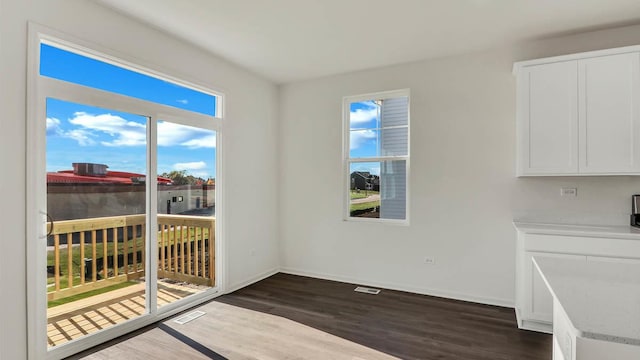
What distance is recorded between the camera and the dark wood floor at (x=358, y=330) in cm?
257

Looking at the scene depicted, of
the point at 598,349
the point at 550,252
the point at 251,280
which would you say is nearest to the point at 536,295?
the point at 550,252

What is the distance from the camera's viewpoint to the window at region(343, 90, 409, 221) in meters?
4.11

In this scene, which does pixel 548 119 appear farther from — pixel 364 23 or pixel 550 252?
pixel 364 23

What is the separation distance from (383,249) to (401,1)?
2.79 metres

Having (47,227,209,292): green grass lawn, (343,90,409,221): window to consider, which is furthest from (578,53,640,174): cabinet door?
(47,227,209,292): green grass lawn

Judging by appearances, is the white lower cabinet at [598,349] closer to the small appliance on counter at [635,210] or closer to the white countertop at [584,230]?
the white countertop at [584,230]

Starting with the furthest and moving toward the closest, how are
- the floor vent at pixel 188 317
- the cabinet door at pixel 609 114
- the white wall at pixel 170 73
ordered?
the floor vent at pixel 188 317
the cabinet door at pixel 609 114
the white wall at pixel 170 73

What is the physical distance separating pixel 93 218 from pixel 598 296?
10.7ft

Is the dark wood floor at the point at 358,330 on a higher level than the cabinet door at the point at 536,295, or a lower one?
lower

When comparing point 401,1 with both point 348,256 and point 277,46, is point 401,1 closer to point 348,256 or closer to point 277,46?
point 277,46

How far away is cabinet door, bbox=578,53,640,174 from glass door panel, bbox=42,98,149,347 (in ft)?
13.3

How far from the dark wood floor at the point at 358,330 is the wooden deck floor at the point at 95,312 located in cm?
21

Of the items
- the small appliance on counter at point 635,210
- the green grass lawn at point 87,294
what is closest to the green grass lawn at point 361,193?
the small appliance on counter at point 635,210

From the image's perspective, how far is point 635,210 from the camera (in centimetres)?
298
